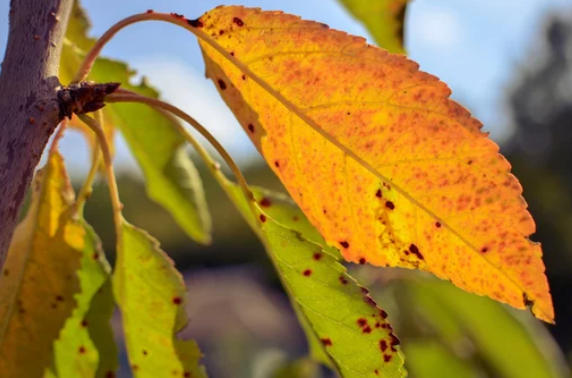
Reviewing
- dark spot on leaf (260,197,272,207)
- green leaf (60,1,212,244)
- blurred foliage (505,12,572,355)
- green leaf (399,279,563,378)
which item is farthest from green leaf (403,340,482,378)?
blurred foliage (505,12,572,355)

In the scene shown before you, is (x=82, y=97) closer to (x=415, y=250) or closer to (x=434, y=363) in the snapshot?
(x=415, y=250)

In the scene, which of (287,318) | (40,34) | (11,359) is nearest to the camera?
(40,34)

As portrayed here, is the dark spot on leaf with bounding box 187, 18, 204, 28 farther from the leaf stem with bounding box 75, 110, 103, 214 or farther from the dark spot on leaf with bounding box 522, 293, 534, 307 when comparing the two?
the dark spot on leaf with bounding box 522, 293, 534, 307

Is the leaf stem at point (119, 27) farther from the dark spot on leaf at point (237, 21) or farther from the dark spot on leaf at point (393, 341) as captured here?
the dark spot on leaf at point (393, 341)

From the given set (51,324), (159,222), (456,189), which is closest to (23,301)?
(51,324)

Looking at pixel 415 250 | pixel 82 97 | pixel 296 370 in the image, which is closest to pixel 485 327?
pixel 296 370

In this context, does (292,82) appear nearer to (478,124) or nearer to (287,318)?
(478,124)
